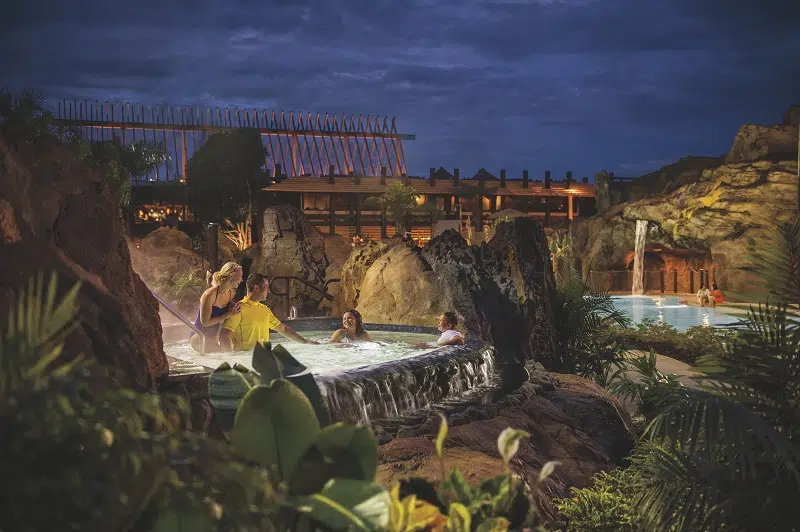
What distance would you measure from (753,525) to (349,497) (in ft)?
8.82

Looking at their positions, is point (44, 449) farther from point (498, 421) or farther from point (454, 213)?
point (454, 213)

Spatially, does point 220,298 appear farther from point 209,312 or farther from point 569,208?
point 569,208

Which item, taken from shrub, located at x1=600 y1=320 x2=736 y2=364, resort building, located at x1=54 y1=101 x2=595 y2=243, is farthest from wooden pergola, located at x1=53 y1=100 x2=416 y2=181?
shrub, located at x1=600 y1=320 x2=736 y2=364

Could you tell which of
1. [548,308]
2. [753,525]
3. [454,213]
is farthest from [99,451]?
[454,213]

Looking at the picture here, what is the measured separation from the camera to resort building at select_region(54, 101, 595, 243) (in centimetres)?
3816

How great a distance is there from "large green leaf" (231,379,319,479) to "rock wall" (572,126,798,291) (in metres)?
25.2

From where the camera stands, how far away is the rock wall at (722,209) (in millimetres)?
26750

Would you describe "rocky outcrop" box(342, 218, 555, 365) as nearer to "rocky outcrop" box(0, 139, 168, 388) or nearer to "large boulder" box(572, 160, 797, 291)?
"rocky outcrop" box(0, 139, 168, 388)

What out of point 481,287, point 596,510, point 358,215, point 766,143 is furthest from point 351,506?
point 358,215

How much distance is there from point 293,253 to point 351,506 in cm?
1977

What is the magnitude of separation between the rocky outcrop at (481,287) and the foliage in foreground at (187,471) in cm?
924

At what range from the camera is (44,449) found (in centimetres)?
117

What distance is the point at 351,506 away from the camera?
134 cm

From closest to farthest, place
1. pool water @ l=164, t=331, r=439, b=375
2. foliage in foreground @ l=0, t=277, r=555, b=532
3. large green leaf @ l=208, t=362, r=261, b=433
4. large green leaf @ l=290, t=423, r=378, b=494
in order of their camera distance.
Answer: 1. foliage in foreground @ l=0, t=277, r=555, b=532
2. large green leaf @ l=290, t=423, r=378, b=494
3. large green leaf @ l=208, t=362, r=261, b=433
4. pool water @ l=164, t=331, r=439, b=375
